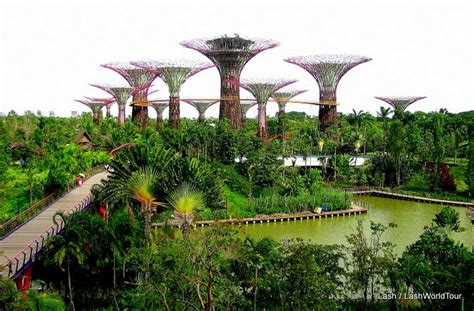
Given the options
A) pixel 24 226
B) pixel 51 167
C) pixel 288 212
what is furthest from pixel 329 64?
pixel 24 226

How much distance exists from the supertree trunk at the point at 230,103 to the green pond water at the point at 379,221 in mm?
18234

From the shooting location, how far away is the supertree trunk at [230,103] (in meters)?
50.7

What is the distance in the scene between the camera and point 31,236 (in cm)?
1750

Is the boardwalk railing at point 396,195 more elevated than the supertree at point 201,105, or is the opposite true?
the supertree at point 201,105

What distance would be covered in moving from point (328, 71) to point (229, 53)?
1027 centimetres

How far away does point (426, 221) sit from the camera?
30375 mm

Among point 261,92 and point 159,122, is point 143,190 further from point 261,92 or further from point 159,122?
point 159,122

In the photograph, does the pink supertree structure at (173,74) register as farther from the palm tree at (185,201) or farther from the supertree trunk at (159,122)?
the palm tree at (185,201)

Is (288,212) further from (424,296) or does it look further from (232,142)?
(424,296)

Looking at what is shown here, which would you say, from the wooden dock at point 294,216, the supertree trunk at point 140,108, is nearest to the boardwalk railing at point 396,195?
the wooden dock at point 294,216

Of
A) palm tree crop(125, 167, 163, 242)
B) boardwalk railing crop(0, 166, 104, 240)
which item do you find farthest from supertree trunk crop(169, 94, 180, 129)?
palm tree crop(125, 167, 163, 242)

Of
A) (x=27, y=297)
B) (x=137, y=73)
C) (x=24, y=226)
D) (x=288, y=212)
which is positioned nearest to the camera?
(x=27, y=297)

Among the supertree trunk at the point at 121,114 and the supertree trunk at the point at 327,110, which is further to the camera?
the supertree trunk at the point at 121,114

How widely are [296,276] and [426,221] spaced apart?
1878 centimetres
